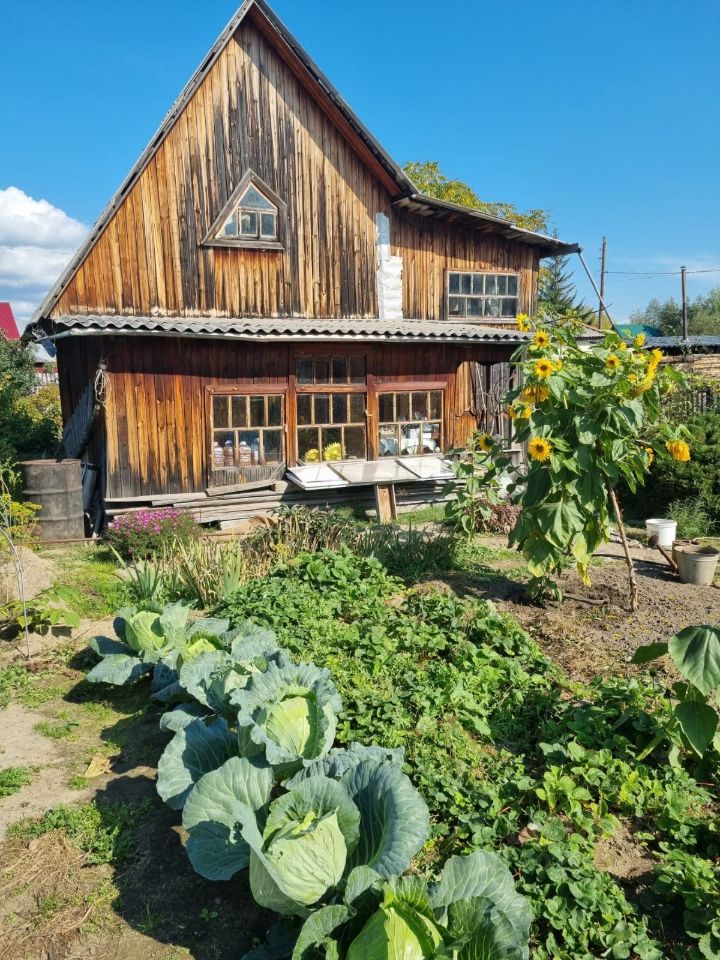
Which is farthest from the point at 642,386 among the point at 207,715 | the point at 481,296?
the point at 481,296

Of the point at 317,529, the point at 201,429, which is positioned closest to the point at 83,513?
the point at 201,429

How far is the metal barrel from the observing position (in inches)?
388

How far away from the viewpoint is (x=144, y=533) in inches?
346

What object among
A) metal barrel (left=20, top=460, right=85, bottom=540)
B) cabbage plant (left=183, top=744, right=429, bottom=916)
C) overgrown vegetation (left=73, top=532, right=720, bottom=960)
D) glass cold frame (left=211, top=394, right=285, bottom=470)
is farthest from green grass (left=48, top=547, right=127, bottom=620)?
cabbage plant (left=183, top=744, right=429, bottom=916)

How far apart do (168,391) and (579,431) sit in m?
6.48

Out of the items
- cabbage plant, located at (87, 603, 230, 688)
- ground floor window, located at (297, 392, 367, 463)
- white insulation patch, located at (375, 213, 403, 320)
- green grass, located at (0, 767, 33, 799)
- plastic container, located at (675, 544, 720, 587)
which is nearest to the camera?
green grass, located at (0, 767, 33, 799)

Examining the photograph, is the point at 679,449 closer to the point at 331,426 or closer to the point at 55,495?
the point at 331,426

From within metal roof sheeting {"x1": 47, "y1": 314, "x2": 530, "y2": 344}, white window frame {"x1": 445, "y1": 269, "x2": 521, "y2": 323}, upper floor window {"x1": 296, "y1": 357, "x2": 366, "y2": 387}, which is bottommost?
upper floor window {"x1": 296, "y1": 357, "x2": 366, "y2": 387}

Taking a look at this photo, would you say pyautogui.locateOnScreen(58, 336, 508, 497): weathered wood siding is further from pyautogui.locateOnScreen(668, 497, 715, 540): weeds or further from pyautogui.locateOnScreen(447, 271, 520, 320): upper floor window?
pyautogui.locateOnScreen(668, 497, 715, 540): weeds

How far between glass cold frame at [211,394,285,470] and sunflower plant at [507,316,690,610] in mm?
5726

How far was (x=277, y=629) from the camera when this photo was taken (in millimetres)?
5332

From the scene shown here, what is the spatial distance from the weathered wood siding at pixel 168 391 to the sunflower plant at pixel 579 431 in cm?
571

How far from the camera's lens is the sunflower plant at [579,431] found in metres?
5.33

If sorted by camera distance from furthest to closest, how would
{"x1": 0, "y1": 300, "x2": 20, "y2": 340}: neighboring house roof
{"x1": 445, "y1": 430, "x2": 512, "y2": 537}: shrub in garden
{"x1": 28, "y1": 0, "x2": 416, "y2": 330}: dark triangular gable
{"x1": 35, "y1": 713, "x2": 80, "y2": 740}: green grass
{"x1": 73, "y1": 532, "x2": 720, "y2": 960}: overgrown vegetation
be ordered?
{"x1": 0, "y1": 300, "x2": 20, "y2": 340}: neighboring house roof → {"x1": 28, "y1": 0, "x2": 416, "y2": 330}: dark triangular gable → {"x1": 445, "y1": 430, "x2": 512, "y2": 537}: shrub in garden → {"x1": 35, "y1": 713, "x2": 80, "y2": 740}: green grass → {"x1": 73, "y1": 532, "x2": 720, "y2": 960}: overgrown vegetation
